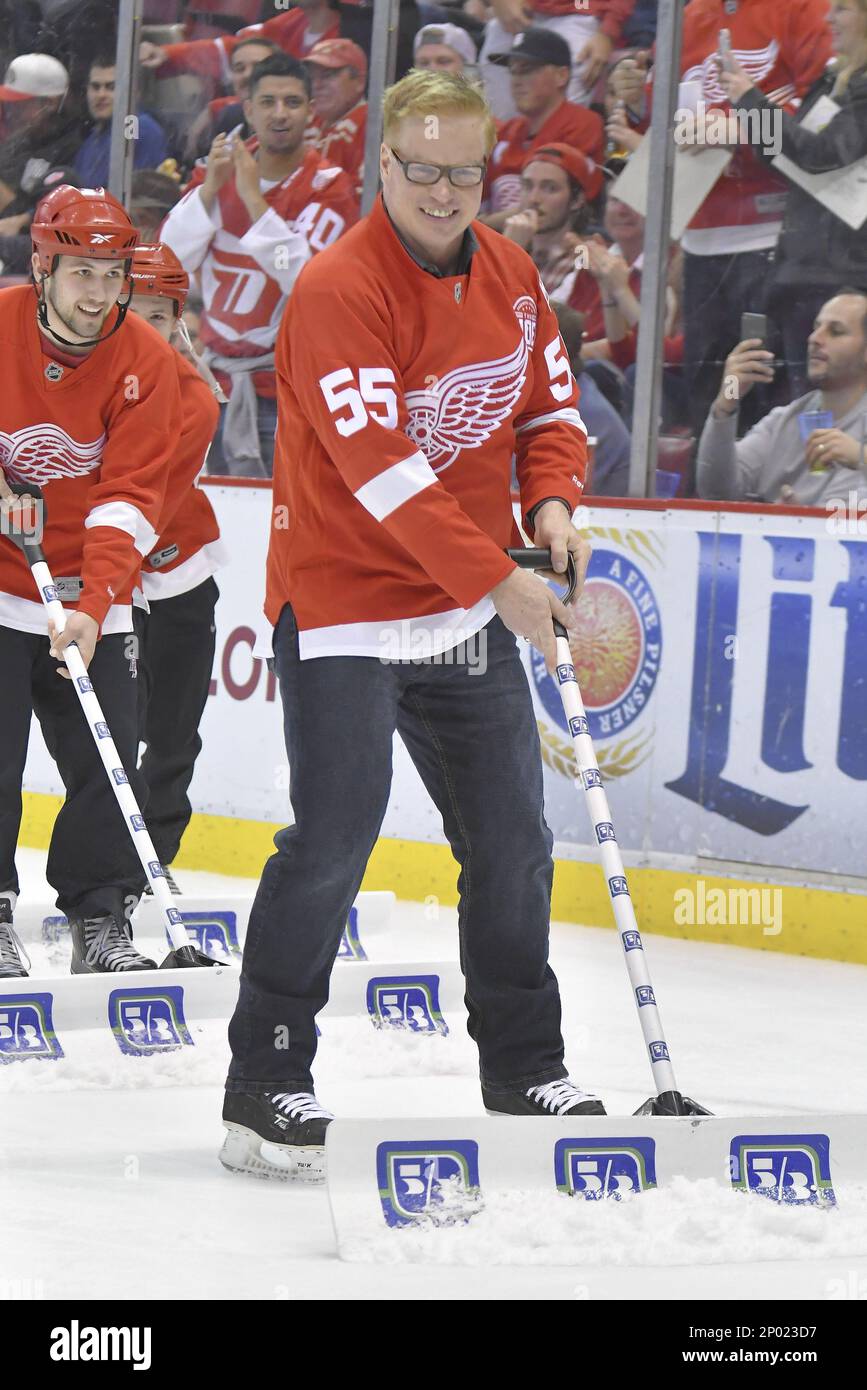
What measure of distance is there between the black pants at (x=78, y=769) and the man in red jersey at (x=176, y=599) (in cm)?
37

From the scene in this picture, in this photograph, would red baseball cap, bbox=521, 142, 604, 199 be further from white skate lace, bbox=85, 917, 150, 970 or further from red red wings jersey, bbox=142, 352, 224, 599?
white skate lace, bbox=85, 917, 150, 970

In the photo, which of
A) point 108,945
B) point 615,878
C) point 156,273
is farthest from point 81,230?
point 615,878

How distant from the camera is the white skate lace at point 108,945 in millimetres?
3840

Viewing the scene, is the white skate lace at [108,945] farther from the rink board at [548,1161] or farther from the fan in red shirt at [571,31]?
the fan in red shirt at [571,31]

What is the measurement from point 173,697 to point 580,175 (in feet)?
6.84

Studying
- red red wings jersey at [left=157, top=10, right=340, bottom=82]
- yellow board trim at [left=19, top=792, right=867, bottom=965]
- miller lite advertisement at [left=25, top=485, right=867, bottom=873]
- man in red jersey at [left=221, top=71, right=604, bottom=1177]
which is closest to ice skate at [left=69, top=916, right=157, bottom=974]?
man in red jersey at [left=221, top=71, right=604, bottom=1177]

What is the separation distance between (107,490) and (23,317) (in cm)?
34

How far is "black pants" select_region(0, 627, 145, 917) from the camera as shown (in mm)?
3805

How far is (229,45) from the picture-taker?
6543 millimetres

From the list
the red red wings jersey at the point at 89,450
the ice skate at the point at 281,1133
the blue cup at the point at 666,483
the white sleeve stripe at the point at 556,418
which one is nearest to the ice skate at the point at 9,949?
the red red wings jersey at the point at 89,450

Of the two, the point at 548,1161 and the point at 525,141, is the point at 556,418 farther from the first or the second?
the point at 525,141

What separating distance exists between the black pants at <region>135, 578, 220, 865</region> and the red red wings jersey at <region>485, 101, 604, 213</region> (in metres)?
1.88
